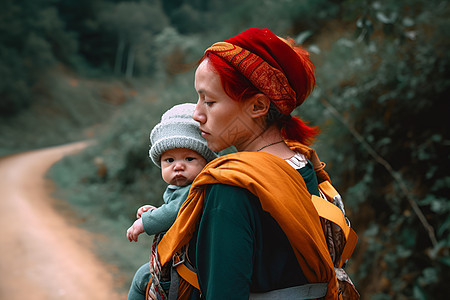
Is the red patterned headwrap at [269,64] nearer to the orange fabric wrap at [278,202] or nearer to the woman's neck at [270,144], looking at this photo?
the woman's neck at [270,144]

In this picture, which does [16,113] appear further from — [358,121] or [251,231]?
[251,231]

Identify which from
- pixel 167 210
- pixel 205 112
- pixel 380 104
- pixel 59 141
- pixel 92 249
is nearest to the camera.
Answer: pixel 205 112

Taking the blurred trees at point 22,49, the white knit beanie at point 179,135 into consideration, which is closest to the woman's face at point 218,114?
the white knit beanie at point 179,135

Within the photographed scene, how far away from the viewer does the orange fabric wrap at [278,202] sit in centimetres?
95

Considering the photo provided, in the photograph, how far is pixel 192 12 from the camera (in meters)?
19.5

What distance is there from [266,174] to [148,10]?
1179 inches

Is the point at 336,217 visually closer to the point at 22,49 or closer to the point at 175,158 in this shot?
the point at 175,158

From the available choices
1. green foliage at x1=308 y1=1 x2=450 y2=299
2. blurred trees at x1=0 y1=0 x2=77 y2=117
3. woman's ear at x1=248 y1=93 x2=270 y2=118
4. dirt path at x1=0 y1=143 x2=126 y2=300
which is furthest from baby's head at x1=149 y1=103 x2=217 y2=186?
blurred trees at x1=0 y1=0 x2=77 y2=117

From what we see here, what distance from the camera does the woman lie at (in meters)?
0.95

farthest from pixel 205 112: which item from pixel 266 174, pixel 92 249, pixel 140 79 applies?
pixel 140 79

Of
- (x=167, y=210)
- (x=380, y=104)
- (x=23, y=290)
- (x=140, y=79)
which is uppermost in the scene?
(x=167, y=210)

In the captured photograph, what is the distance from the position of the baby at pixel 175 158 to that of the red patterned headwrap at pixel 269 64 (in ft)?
1.48

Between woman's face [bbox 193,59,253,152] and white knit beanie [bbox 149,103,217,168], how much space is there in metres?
0.29

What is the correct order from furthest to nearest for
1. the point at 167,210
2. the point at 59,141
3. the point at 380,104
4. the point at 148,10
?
1. the point at 148,10
2. the point at 59,141
3. the point at 380,104
4. the point at 167,210
